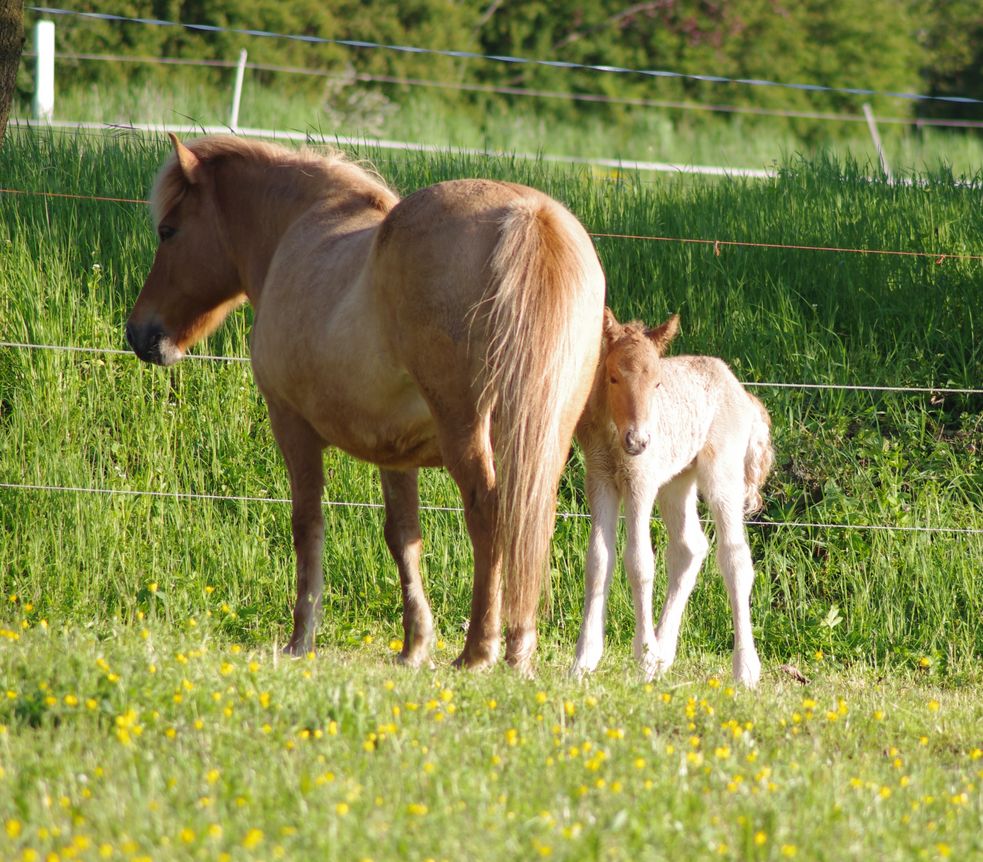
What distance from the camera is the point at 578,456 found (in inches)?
291

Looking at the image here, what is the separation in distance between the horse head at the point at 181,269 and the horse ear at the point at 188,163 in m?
0.01

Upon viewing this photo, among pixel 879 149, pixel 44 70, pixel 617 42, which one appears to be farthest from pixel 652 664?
pixel 617 42

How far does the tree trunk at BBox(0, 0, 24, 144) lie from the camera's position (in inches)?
225

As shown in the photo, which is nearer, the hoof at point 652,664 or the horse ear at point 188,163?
the hoof at point 652,664

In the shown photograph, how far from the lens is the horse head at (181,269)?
6.05 m

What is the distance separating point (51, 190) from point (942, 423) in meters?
6.34

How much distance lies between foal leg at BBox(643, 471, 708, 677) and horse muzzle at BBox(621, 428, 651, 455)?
2.55 feet

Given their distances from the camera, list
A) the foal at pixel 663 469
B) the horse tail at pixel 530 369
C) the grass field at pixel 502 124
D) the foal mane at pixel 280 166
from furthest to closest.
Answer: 1. the grass field at pixel 502 124
2. the foal mane at pixel 280 166
3. the foal at pixel 663 469
4. the horse tail at pixel 530 369

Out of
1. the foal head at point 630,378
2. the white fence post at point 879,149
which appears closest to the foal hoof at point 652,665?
the foal head at point 630,378

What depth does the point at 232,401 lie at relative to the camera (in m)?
7.49

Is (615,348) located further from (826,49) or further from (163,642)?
(826,49)

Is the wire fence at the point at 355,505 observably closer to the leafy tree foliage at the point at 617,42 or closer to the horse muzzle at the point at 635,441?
the horse muzzle at the point at 635,441

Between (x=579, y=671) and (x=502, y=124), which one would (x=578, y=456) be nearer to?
(x=579, y=671)

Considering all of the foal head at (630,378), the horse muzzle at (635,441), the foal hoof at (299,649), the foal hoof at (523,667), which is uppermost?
the foal head at (630,378)
